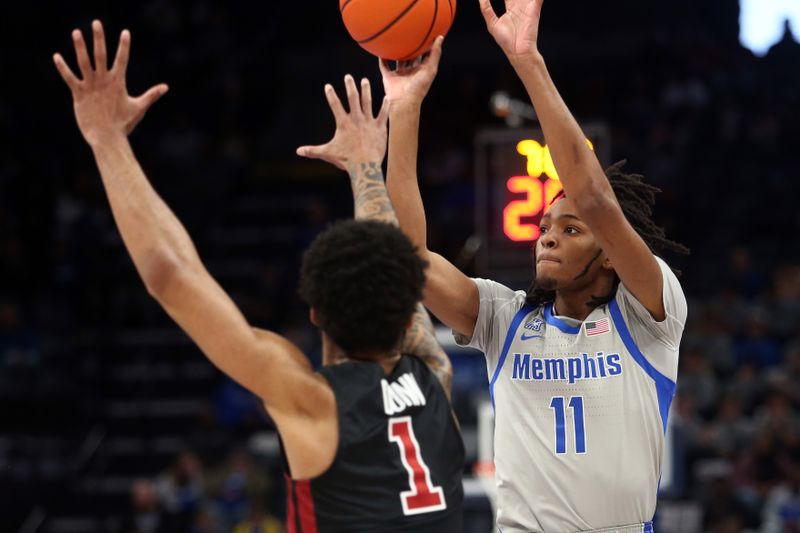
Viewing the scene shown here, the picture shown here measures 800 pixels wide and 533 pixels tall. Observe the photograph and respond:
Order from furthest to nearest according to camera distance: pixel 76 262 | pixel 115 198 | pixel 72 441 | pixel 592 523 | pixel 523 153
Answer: pixel 76 262 → pixel 72 441 → pixel 523 153 → pixel 592 523 → pixel 115 198

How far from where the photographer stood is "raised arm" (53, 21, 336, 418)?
10.2 feet

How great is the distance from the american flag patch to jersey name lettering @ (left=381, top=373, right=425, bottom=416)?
1.01 m

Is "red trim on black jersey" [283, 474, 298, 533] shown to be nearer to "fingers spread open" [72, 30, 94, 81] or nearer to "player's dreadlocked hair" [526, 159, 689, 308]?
"fingers spread open" [72, 30, 94, 81]

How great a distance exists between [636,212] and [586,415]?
2.69ft

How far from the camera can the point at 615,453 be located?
13.2 ft


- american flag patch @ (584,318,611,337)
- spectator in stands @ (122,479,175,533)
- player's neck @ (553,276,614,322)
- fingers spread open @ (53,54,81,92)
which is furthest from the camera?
spectator in stands @ (122,479,175,533)

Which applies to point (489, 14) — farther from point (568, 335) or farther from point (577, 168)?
point (568, 335)

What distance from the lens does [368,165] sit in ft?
12.5

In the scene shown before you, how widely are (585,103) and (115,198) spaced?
15380 mm

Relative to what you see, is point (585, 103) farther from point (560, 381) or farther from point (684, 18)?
point (560, 381)

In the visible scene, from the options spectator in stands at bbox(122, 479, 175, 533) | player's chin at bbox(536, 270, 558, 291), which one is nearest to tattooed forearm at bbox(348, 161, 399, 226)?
player's chin at bbox(536, 270, 558, 291)

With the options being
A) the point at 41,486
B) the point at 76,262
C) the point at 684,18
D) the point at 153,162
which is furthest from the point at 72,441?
the point at 684,18

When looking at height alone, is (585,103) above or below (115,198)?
above

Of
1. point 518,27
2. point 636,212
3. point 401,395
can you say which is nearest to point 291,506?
point 401,395
